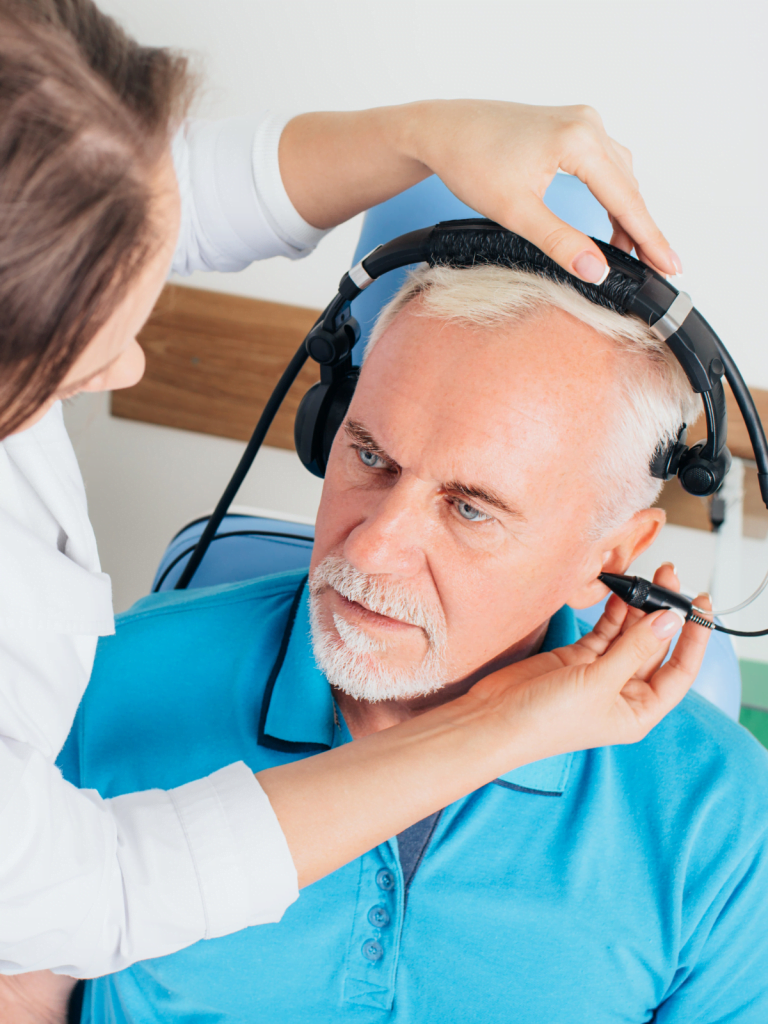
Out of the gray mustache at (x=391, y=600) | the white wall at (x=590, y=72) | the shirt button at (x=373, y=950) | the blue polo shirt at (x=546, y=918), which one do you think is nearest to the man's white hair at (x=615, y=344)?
the gray mustache at (x=391, y=600)

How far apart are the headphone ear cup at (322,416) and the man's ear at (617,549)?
35 centimetres

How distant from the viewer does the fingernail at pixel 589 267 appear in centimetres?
70

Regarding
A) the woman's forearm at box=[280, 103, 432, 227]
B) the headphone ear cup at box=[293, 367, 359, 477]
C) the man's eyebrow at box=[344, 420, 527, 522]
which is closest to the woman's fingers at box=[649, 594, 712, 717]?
the man's eyebrow at box=[344, 420, 527, 522]

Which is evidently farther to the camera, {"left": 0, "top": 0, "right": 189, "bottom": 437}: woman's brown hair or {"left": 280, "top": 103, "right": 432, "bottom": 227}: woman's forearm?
{"left": 280, "top": 103, "right": 432, "bottom": 227}: woman's forearm

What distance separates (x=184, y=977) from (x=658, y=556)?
1.26m

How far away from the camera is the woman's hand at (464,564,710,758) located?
80 centimetres

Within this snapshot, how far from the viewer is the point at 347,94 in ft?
4.92

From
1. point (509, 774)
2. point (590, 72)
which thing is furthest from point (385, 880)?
point (590, 72)

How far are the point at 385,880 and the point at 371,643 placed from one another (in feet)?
0.87

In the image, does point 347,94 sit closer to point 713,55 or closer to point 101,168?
point 713,55

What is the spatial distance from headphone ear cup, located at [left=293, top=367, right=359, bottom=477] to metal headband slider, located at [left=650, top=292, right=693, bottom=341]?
388 millimetres

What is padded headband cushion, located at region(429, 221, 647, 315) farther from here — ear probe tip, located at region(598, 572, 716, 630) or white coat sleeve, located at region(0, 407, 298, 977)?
white coat sleeve, located at region(0, 407, 298, 977)

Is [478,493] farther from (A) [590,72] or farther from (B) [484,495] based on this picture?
(A) [590,72]

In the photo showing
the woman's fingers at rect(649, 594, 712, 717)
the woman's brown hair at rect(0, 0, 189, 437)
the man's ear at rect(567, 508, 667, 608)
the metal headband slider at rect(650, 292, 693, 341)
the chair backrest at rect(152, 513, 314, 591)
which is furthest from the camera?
the chair backrest at rect(152, 513, 314, 591)
